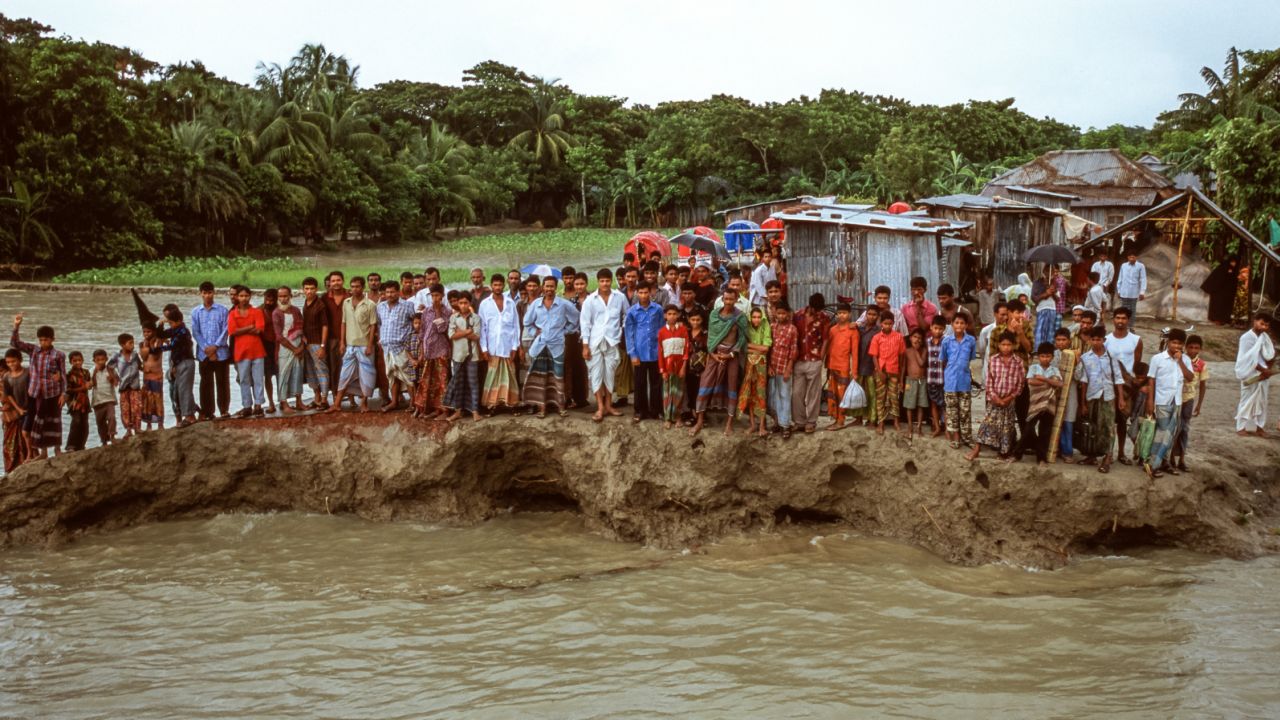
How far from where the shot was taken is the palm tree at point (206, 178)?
33906 mm

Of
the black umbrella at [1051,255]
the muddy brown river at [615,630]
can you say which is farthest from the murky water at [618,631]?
the black umbrella at [1051,255]

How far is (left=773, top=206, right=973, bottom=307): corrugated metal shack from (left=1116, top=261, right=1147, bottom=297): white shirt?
3.05 metres

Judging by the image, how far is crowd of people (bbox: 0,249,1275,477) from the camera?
27.5ft

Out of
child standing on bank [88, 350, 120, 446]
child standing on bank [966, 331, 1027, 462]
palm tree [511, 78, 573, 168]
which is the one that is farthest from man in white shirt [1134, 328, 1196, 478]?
palm tree [511, 78, 573, 168]

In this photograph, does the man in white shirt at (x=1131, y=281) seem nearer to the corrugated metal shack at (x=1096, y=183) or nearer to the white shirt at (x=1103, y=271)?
the white shirt at (x=1103, y=271)

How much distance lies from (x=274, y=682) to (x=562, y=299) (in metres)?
4.40

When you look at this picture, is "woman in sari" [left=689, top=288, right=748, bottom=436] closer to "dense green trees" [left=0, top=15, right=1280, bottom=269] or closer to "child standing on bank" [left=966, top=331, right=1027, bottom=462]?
"child standing on bank" [left=966, top=331, right=1027, bottom=462]

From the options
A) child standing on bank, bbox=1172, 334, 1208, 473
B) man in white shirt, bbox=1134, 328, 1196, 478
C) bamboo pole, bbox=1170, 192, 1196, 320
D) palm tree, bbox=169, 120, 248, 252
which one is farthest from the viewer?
palm tree, bbox=169, 120, 248, 252

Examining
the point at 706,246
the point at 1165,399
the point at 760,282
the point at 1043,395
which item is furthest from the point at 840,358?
the point at 706,246

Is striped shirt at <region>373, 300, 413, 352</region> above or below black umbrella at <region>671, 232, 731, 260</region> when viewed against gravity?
below

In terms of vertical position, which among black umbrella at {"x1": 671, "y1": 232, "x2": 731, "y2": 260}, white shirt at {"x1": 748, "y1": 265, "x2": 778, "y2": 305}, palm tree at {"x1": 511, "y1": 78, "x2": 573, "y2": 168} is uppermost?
palm tree at {"x1": 511, "y1": 78, "x2": 573, "y2": 168}

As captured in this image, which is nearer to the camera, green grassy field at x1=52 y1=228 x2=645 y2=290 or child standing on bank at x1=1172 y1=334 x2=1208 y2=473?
child standing on bank at x1=1172 y1=334 x2=1208 y2=473

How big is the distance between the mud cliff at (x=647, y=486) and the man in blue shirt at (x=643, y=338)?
46 cm

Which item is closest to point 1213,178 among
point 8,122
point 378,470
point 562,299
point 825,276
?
point 825,276
